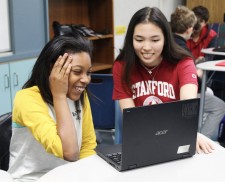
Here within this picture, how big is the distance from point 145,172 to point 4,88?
2.21 m

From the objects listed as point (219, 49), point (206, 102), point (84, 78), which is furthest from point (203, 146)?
point (219, 49)

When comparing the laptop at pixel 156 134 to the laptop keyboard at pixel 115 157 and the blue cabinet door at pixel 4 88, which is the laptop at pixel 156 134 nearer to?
the laptop keyboard at pixel 115 157

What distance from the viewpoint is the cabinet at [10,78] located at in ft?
10.4

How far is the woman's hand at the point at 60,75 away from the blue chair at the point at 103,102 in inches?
42.9

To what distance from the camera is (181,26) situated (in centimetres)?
334

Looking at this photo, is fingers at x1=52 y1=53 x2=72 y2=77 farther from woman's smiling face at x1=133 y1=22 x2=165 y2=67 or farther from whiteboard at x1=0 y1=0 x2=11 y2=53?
whiteboard at x1=0 y1=0 x2=11 y2=53

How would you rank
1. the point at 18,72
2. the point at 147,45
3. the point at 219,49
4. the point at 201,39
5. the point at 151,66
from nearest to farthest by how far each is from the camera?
the point at 147,45 < the point at 151,66 < the point at 18,72 < the point at 219,49 < the point at 201,39

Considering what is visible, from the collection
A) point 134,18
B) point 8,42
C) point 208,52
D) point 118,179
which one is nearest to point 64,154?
point 118,179

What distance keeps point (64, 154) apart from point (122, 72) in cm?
80

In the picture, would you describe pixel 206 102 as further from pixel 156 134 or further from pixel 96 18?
pixel 156 134

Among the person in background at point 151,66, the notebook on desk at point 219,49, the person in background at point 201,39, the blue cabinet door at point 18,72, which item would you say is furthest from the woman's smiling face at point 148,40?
the person in background at point 201,39

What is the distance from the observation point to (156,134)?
121cm

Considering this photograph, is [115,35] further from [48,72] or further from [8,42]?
[48,72]

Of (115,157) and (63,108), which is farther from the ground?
(63,108)
